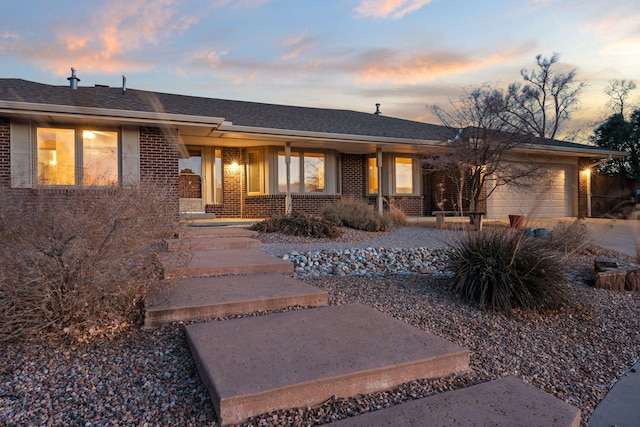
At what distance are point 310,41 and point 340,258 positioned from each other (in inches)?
288

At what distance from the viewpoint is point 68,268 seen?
2.60 metres

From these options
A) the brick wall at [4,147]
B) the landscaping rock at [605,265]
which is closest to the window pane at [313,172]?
the brick wall at [4,147]

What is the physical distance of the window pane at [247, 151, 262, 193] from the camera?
1262 cm

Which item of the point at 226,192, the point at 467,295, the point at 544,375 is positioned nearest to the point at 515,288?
the point at 467,295

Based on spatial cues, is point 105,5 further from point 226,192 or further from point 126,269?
point 126,269

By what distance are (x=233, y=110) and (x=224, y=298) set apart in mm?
10246

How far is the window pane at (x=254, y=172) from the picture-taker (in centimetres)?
1262

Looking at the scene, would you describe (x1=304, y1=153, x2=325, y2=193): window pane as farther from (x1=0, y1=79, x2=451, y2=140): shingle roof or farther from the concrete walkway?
the concrete walkway

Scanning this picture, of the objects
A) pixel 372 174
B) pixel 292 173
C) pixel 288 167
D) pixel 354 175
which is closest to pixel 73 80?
pixel 288 167

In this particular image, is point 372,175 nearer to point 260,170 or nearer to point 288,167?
point 288,167

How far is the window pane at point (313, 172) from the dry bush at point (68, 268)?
10137 millimetres

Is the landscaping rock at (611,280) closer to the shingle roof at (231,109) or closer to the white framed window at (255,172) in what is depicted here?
the shingle roof at (231,109)

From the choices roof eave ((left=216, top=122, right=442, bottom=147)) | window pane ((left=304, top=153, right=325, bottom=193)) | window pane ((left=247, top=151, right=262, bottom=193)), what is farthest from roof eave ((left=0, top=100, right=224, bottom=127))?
window pane ((left=304, top=153, right=325, bottom=193))

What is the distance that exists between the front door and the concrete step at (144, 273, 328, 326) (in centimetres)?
872
